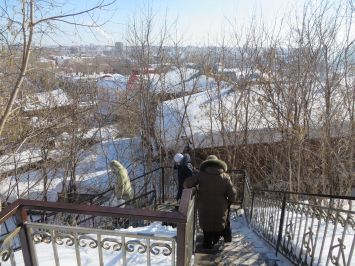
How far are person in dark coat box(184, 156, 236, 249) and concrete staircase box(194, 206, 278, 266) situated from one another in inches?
14.8

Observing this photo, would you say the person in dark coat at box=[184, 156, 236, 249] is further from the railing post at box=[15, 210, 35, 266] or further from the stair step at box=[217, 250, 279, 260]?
the railing post at box=[15, 210, 35, 266]

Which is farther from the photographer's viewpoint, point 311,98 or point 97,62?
point 97,62

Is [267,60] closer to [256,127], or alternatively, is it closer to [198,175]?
[256,127]

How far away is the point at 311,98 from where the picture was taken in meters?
9.28

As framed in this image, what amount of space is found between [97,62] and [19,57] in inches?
626

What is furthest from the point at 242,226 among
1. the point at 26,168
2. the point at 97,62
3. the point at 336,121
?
the point at 97,62

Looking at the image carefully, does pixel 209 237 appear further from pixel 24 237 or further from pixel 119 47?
pixel 119 47

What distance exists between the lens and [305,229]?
2.97 meters

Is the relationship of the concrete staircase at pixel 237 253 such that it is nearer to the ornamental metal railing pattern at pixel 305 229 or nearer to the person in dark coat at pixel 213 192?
the ornamental metal railing pattern at pixel 305 229

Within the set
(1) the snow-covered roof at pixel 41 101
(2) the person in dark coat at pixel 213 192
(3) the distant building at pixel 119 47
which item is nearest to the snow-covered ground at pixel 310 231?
(2) the person in dark coat at pixel 213 192

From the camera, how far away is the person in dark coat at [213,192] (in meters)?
3.50

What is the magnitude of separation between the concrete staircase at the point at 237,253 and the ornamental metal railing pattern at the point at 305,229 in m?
0.20

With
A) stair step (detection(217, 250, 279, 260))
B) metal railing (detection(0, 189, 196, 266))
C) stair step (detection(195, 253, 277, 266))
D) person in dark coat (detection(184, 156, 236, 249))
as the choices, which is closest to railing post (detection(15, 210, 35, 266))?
metal railing (detection(0, 189, 196, 266))

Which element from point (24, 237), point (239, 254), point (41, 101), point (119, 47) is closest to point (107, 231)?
point (24, 237)
